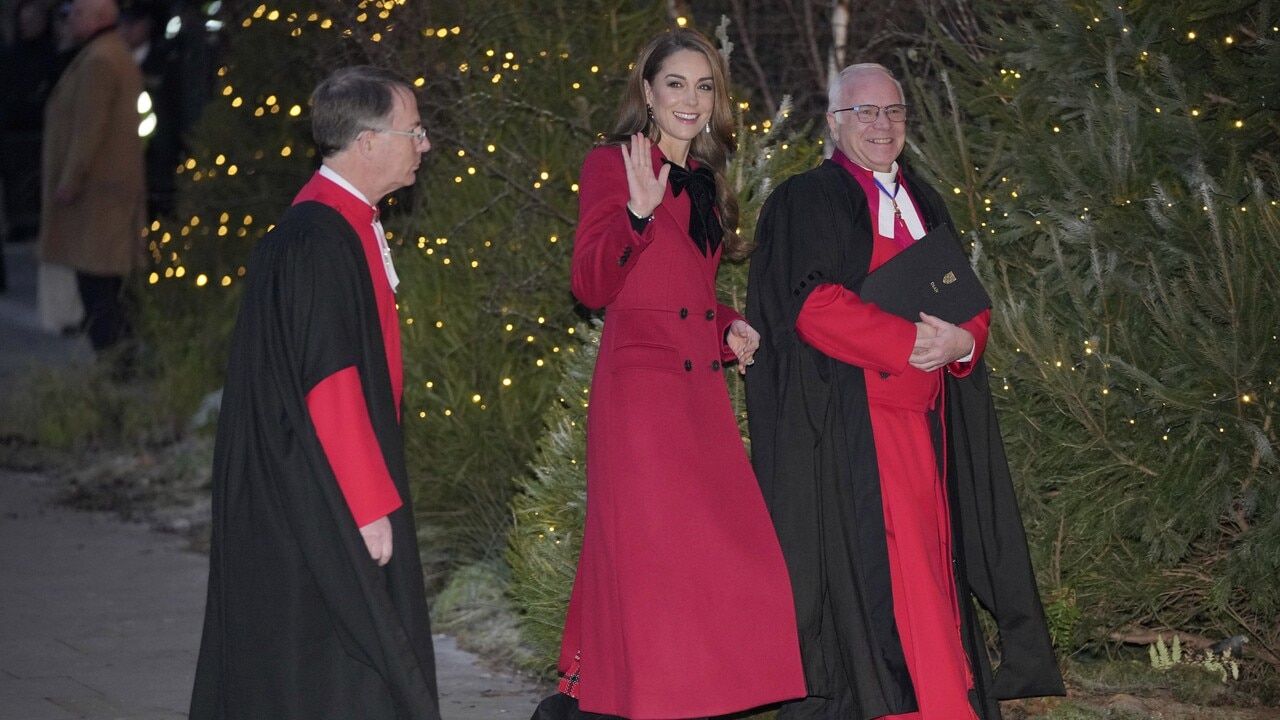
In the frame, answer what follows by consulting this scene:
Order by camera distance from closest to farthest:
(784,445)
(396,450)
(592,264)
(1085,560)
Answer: (396,450) → (592,264) → (784,445) → (1085,560)

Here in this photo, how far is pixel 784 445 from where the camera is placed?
4918 millimetres

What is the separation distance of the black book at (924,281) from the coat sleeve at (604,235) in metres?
0.68

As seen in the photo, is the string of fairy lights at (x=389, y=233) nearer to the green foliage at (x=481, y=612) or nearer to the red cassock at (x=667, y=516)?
the green foliage at (x=481, y=612)

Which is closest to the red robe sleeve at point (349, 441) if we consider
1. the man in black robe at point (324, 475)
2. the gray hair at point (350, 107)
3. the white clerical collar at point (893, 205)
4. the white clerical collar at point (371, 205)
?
the man in black robe at point (324, 475)

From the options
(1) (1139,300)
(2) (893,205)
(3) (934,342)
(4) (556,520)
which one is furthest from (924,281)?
(4) (556,520)

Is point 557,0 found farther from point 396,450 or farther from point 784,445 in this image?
point 396,450

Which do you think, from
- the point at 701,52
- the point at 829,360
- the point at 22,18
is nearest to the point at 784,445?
the point at 829,360

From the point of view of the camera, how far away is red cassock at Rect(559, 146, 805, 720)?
4594mm

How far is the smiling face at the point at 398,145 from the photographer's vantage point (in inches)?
159

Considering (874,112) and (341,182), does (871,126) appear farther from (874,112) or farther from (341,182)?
(341,182)

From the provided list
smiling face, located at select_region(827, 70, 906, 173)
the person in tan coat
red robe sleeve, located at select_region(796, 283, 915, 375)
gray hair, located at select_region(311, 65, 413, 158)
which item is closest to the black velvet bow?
red robe sleeve, located at select_region(796, 283, 915, 375)

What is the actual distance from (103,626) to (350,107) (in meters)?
3.59

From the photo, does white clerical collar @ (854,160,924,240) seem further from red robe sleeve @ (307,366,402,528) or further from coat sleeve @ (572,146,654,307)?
red robe sleeve @ (307,366,402,528)

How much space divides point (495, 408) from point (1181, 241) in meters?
3.22
